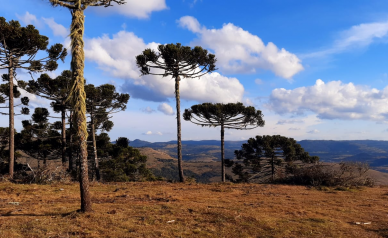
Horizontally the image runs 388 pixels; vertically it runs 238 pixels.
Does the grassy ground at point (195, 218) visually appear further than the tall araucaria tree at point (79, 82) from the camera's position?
No

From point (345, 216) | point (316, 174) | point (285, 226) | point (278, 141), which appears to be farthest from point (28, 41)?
point (278, 141)

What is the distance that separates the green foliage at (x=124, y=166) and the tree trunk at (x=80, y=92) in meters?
19.7

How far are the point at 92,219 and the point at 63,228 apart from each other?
3.46 ft

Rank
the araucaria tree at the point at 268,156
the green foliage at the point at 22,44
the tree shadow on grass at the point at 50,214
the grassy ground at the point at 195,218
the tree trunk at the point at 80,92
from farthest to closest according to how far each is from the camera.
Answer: the araucaria tree at the point at 268,156, the green foliage at the point at 22,44, the tree shadow on grass at the point at 50,214, the tree trunk at the point at 80,92, the grassy ground at the point at 195,218

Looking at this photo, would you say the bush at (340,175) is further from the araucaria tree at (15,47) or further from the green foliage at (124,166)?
the araucaria tree at (15,47)

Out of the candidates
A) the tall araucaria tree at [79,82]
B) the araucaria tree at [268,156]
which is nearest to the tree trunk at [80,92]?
the tall araucaria tree at [79,82]

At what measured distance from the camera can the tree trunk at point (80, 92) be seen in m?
8.65

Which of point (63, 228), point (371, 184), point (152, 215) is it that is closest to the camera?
point (63, 228)

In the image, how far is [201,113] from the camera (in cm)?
2720

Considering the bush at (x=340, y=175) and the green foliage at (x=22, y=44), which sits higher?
the green foliage at (x=22, y=44)

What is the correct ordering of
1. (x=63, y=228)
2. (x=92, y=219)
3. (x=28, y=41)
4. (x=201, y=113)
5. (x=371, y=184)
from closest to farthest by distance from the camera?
(x=63, y=228), (x=92, y=219), (x=28, y=41), (x=371, y=184), (x=201, y=113)

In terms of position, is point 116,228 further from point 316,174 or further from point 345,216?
point 316,174

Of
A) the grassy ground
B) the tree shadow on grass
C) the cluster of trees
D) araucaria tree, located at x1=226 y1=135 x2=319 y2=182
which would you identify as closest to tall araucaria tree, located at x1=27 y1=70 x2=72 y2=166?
the cluster of trees

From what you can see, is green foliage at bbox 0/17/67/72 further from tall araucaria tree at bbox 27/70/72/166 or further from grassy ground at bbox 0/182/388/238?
grassy ground at bbox 0/182/388/238
